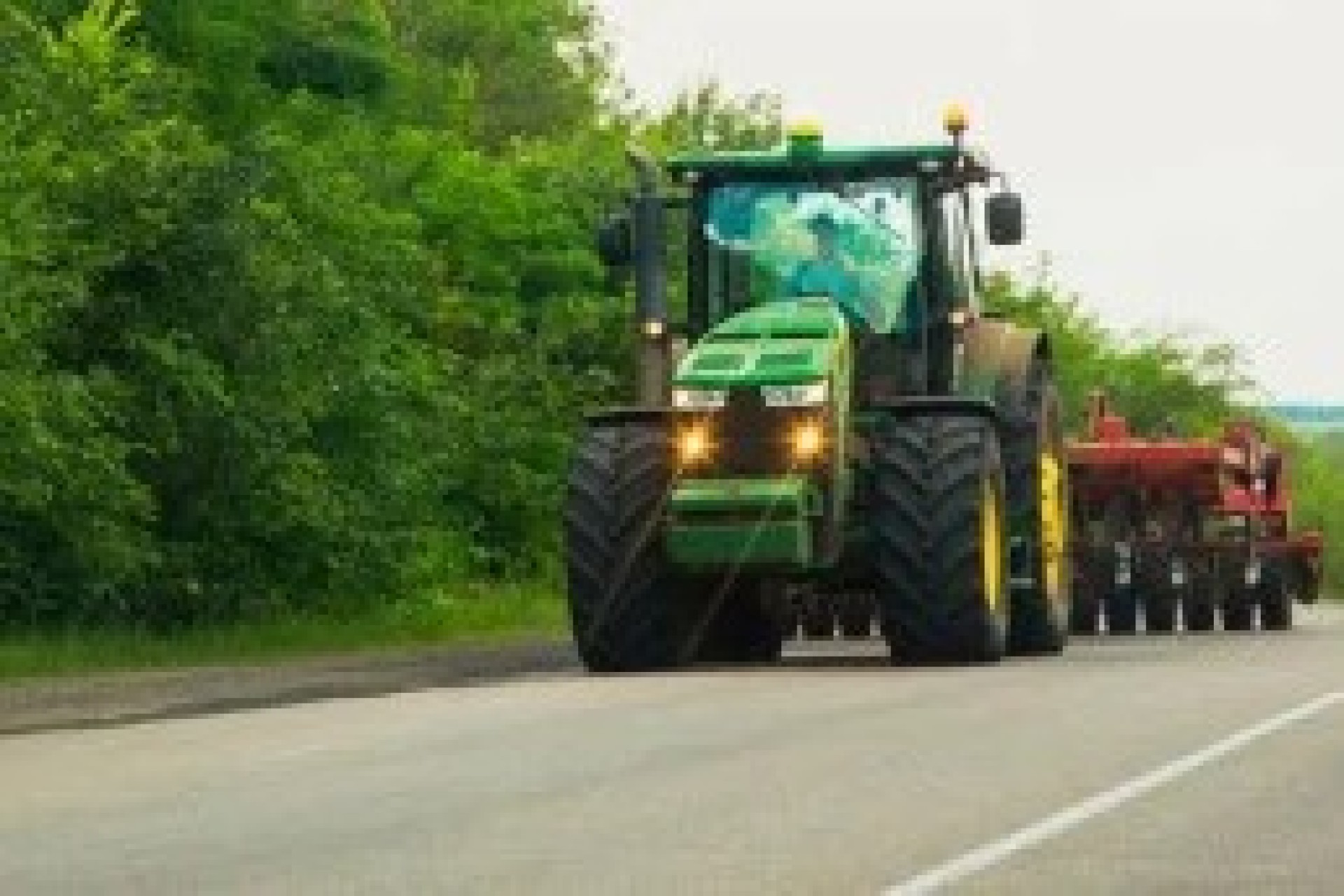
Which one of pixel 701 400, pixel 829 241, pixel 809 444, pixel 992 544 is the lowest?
pixel 992 544

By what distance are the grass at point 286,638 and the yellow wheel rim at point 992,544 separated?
19.8ft

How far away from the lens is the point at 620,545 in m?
24.4

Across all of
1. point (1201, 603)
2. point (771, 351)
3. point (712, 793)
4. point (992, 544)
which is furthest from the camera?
point (1201, 603)

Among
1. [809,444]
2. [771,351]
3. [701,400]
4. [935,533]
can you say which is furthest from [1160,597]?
[701,400]

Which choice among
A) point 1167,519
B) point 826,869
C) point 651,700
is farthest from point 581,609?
point 1167,519

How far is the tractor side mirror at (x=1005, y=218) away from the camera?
2589cm

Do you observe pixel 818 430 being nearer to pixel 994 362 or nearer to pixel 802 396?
pixel 802 396

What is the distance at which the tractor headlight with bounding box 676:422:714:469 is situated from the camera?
79.0 ft

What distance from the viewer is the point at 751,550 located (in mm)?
23703

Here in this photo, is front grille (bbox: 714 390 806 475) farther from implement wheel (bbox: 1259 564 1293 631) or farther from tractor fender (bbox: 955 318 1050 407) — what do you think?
implement wheel (bbox: 1259 564 1293 631)

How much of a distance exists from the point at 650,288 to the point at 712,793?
1170cm

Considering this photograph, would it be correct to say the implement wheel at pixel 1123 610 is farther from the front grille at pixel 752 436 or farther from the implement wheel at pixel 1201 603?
the front grille at pixel 752 436

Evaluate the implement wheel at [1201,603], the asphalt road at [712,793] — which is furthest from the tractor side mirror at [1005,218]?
the implement wheel at [1201,603]

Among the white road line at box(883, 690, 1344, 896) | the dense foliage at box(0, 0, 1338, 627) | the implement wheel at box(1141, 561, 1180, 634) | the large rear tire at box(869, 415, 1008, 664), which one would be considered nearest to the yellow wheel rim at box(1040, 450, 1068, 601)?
the large rear tire at box(869, 415, 1008, 664)
